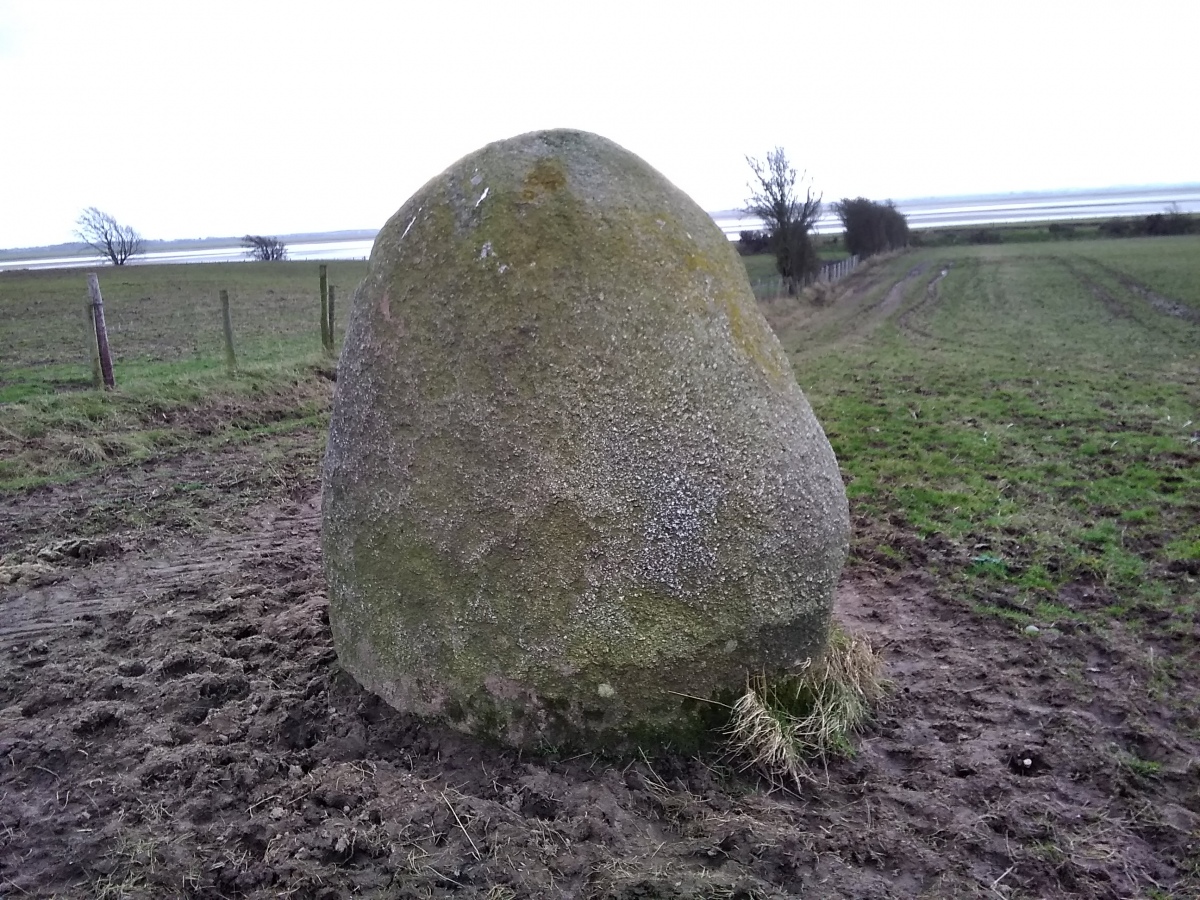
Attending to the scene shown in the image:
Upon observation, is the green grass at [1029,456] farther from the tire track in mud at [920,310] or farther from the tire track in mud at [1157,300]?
the tire track in mud at [1157,300]

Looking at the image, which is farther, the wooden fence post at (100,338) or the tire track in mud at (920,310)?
the tire track in mud at (920,310)

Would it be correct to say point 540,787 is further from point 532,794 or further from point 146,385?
point 146,385

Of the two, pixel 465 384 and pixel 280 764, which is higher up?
pixel 465 384

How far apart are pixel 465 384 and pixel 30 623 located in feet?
11.5

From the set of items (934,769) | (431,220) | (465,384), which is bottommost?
(934,769)

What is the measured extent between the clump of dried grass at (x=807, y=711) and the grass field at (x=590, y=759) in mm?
107

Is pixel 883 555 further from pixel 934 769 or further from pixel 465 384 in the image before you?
pixel 465 384

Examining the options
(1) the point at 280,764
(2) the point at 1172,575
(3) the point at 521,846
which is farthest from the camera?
(2) the point at 1172,575

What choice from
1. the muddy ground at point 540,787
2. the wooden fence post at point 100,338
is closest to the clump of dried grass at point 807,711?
the muddy ground at point 540,787

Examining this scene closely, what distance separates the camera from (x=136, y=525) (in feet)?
23.0

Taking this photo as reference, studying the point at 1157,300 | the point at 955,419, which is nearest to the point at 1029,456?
the point at 955,419

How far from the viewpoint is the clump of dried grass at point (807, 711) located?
12.2 ft

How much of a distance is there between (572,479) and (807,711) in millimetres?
1569

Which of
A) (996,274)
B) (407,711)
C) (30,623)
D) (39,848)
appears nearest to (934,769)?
(407,711)
